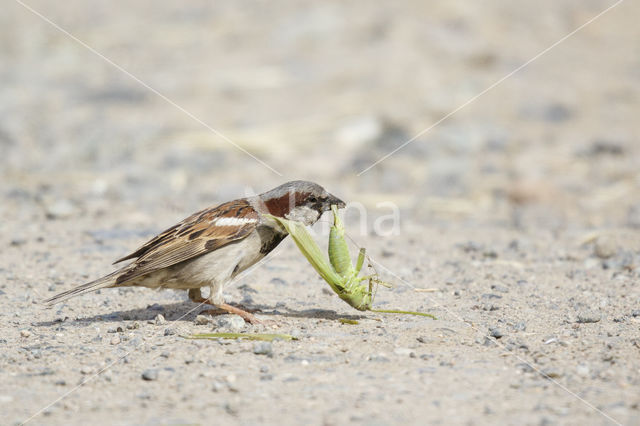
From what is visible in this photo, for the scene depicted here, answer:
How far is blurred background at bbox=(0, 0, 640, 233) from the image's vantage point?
8891 mm

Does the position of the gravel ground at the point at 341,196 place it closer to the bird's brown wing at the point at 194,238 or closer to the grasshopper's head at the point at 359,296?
the grasshopper's head at the point at 359,296

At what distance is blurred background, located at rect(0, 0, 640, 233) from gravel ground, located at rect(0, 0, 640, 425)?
45 millimetres

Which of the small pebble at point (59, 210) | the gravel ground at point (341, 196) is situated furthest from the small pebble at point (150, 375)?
the small pebble at point (59, 210)

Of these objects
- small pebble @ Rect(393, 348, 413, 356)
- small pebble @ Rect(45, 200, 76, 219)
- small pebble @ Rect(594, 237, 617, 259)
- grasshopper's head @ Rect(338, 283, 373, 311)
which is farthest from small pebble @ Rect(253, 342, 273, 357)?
small pebble @ Rect(45, 200, 76, 219)

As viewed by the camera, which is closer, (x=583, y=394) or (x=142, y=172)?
(x=583, y=394)

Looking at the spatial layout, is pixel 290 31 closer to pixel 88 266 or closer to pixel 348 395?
pixel 88 266

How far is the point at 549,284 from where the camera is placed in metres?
5.58

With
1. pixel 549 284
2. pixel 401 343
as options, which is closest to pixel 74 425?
pixel 401 343

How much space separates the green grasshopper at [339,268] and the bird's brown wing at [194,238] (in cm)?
23

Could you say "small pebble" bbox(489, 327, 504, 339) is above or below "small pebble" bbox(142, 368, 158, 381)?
above

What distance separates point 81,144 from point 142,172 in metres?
1.54

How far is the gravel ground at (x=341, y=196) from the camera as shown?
366cm

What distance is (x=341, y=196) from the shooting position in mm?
8898

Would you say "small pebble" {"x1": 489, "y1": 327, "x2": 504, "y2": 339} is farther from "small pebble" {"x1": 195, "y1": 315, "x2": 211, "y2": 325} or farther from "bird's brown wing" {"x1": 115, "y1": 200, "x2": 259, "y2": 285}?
"small pebble" {"x1": 195, "y1": 315, "x2": 211, "y2": 325}
